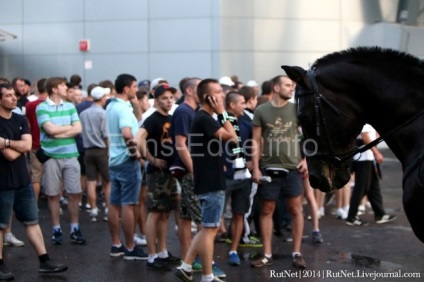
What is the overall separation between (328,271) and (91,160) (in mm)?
4867

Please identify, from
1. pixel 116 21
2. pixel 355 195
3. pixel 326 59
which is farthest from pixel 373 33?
pixel 326 59

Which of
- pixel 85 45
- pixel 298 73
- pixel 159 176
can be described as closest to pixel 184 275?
pixel 159 176

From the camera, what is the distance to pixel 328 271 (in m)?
8.42

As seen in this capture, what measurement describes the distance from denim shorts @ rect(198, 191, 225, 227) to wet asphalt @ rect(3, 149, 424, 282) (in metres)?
0.97

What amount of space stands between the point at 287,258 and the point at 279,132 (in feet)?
5.34

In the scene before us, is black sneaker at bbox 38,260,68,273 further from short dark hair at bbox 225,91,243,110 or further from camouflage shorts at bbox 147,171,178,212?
short dark hair at bbox 225,91,243,110

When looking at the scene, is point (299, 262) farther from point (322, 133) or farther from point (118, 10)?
point (118, 10)

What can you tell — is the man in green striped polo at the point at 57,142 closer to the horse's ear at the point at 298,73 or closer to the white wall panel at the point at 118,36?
the horse's ear at the point at 298,73

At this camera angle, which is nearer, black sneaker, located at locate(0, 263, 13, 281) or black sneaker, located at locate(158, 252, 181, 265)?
Result: black sneaker, located at locate(0, 263, 13, 281)

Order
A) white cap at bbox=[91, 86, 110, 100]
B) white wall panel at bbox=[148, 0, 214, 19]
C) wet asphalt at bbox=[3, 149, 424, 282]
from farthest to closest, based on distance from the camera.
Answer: white wall panel at bbox=[148, 0, 214, 19]
white cap at bbox=[91, 86, 110, 100]
wet asphalt at bbox=[3, 149, 424, 282]

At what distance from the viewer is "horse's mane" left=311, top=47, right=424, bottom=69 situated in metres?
5.43

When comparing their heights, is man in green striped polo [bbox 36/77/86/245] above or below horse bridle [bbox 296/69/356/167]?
below

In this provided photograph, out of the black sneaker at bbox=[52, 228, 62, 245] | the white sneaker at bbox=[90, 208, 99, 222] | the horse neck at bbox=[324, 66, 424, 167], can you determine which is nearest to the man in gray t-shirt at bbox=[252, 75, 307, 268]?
the black sneaker at bbox=[52, 228, 62, 245]

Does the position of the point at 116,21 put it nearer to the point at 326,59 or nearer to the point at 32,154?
the point at 32,154
